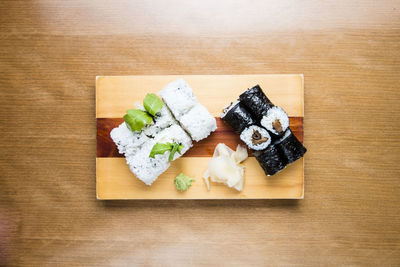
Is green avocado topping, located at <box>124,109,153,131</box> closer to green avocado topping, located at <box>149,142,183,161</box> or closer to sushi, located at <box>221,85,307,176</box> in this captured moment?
green avocado topping, located at <box>149,142,183,161</box>

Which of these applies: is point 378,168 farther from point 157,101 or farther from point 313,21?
point 157,101

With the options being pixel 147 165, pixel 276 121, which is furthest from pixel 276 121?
pixel 147 165

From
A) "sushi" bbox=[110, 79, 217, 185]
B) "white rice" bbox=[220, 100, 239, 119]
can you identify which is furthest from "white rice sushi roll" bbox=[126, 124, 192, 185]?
"white rice" bbox=[220, 100, 239, 119]

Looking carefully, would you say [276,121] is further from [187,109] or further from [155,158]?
[155,158]

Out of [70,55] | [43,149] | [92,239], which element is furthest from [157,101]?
[92,239]

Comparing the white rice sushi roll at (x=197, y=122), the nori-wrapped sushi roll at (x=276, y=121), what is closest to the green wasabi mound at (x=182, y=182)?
the white rice sushi roll at (x=197, y=122)
